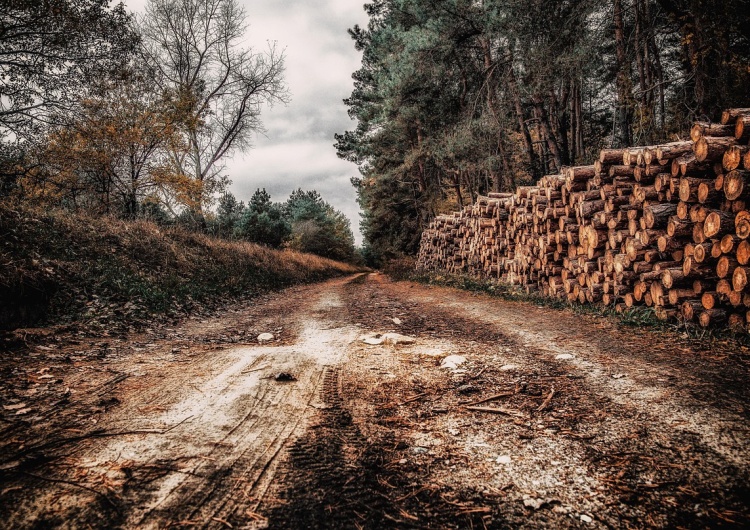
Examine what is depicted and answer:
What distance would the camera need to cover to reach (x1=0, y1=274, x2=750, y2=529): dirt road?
1485 millimetres

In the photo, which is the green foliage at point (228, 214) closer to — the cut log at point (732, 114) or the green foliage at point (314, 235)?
the green foliage at point (314, 235)

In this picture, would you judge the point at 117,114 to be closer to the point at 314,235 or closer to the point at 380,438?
the point at 380,438

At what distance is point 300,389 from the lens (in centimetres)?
284

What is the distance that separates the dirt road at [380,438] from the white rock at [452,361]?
3cm

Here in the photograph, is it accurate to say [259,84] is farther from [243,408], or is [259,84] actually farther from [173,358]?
[243,408]

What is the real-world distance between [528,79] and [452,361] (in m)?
11.6

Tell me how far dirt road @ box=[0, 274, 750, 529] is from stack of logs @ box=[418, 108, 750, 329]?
3.26ft

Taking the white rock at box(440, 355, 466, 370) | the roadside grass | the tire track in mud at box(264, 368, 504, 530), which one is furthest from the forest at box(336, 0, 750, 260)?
the tire track in mud at box(264, 368, 504, 530)

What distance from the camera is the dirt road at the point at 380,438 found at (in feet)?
4.87

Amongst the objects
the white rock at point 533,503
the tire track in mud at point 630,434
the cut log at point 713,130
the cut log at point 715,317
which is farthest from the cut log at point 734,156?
the white rock at point 533,503

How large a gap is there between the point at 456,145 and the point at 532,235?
7.17 metres

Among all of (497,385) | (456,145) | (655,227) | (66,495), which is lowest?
(497,385)

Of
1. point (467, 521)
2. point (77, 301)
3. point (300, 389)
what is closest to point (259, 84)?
point (77, 301)

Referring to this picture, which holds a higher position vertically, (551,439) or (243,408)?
(243,408)
